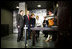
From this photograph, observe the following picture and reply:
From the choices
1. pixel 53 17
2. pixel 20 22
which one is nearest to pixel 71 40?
pixel 53 17

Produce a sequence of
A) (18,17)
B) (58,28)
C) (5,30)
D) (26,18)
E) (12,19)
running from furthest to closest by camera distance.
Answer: (12,19) → (5,30) → (26,18) → (18,17) → (58,28)

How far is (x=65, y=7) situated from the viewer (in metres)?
1.58

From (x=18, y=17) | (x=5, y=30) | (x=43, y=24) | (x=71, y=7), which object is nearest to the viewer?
(x=71, y=7)

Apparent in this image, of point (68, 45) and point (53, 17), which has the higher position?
point (53, 17)

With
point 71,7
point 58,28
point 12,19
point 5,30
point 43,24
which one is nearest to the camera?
point 71,7

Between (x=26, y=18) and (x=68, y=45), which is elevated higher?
(x=26, y=18)

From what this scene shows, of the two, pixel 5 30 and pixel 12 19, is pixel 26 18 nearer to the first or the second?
pixel 5 30

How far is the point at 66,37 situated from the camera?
1.56 metres

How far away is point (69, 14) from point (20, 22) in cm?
178

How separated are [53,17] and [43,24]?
0.37 metres

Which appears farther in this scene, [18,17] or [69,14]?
[18,17]

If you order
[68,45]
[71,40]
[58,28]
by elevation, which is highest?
[58,28]

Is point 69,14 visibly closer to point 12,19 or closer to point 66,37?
point 66,37

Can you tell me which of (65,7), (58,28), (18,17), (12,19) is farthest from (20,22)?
(12,19)
